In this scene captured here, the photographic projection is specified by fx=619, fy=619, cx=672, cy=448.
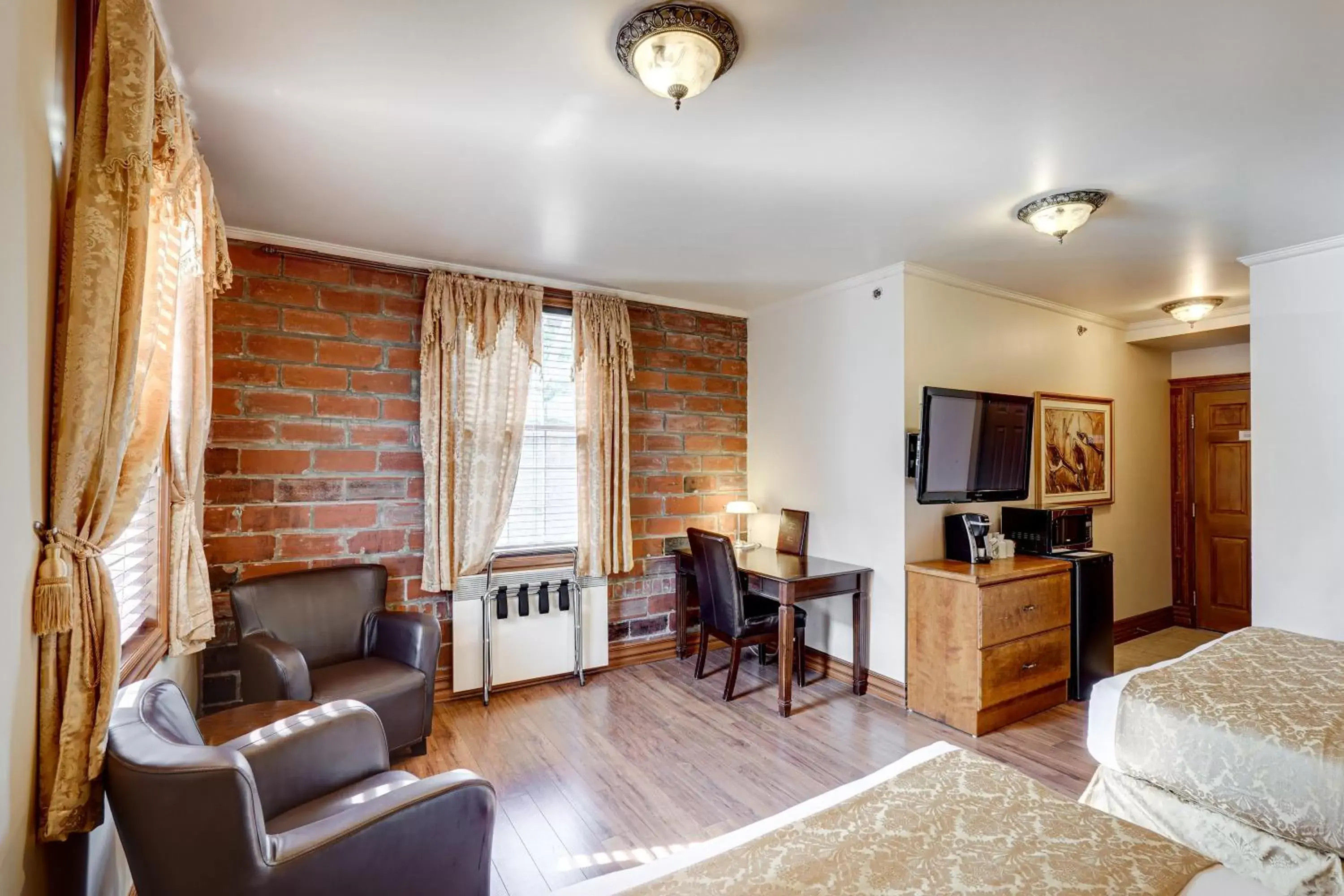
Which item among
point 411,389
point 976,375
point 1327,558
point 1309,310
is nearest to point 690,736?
point 411,389

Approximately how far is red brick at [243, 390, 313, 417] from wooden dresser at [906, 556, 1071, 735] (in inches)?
133

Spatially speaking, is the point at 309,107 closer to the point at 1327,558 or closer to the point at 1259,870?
the point at 1259,870

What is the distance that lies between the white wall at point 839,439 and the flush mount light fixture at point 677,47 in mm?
2252

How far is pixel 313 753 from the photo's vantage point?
1811 mm

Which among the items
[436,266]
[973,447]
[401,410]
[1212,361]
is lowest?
[973,447]

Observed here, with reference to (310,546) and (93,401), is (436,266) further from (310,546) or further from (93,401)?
(93,401)

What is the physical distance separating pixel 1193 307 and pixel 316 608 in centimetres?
560

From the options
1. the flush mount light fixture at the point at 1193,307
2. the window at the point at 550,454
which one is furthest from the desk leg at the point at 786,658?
the flush mount light fixture at the point at 1193,307

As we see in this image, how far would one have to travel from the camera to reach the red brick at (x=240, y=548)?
2.99 meters

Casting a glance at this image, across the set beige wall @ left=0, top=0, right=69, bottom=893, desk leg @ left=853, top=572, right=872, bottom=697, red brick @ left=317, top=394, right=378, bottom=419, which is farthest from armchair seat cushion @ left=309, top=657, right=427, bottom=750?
desk leg @ left=853, top=572, right=872, bottom=697

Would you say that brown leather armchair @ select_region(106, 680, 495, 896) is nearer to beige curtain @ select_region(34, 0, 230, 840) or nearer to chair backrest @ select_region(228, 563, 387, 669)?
beige curtain @ select_region(34, 0, 230, 840)

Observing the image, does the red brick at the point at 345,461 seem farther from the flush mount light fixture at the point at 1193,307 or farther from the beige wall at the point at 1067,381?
the flush mount light fixture at the point at 1193,307

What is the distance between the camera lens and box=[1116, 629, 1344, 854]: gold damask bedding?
1663 millimetres

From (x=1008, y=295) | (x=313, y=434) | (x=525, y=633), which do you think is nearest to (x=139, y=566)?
(x=313, y=434)
